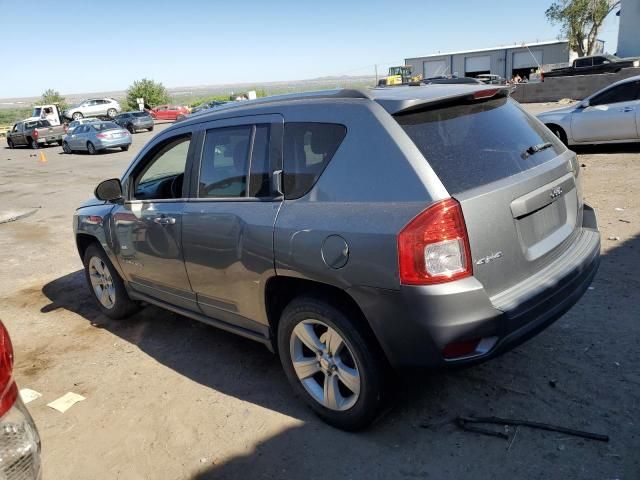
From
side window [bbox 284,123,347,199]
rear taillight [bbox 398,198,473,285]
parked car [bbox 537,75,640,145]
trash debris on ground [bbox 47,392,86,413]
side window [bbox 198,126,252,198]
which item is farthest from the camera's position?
parked car [bbox 537,75,640,145]

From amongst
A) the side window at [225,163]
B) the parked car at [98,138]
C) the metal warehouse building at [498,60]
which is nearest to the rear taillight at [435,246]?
the side window at [225,163]

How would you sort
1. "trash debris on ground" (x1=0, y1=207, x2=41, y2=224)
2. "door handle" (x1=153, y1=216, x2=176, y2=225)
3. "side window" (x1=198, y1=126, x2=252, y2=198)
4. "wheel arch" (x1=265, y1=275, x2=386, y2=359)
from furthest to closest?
"trash debris on ground" (x1=0, y1=207, x2=41, y2=224) < "door handle" (x1=153, y1=216, x2=176, y2=225) < "side window" (x1=198, y1=126, x2=252, y2=198) < "wheel arch" (x1=265, y1=275, x2=386, y2=359)

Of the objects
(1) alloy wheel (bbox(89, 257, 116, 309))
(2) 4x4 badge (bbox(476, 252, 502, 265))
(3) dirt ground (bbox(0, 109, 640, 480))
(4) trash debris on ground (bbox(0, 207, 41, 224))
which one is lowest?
(4) trash debris on ground (bbox(0, 207, 41, 224))

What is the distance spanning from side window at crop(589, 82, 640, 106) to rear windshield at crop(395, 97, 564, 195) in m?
8.66

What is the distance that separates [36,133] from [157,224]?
3277cm

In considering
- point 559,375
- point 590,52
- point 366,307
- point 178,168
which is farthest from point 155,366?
point 590,52

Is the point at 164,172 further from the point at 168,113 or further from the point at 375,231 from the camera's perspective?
the point at 168,113

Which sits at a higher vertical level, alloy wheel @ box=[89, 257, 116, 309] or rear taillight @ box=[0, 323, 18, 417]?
rear taillight @ box=[0, 323, 18, 417]

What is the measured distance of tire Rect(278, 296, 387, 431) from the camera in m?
2.78

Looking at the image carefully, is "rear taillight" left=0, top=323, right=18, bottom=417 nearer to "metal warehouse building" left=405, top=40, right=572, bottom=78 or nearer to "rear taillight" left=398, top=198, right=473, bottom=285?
"rear taillight" left=398, top=198, right=473, bottom=285

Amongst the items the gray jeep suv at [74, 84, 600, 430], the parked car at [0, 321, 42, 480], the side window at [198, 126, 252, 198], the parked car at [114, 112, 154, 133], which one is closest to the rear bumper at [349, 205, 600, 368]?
the gray jeep suv at [74, 84, 600, 430]

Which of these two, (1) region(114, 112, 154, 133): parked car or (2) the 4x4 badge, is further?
(1) region(114, 112, 154, 133): parked car

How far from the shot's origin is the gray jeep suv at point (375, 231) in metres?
2.51

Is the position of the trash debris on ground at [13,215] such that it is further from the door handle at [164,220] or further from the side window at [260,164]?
the side window at [260,164]
